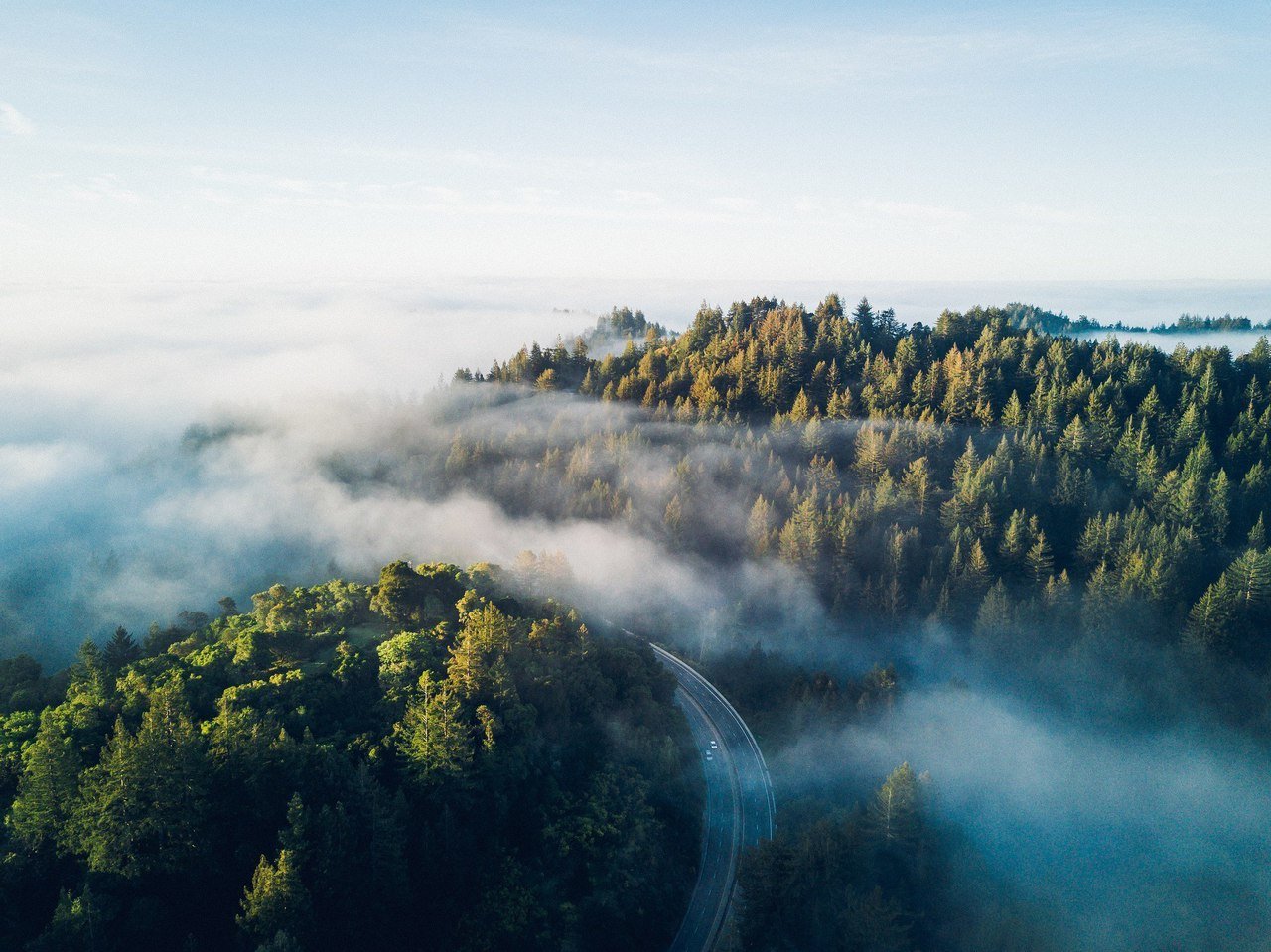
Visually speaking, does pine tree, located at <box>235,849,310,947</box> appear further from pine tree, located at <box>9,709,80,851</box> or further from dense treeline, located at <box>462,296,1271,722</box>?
dense treeline, located at <box>462,296,1271,722</box>

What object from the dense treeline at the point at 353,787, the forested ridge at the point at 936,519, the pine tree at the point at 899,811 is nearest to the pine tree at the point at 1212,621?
the forested ridge at the point at 936,519

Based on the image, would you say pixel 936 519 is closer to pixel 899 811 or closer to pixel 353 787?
pixel 899 811

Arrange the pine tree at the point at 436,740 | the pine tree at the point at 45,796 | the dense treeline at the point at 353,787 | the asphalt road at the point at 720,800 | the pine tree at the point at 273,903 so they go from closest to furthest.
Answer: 1. the pine tree at the point at 273,903
2. the dense treeline at the point at 353,787
3. the pine tree at the point at 45,796
4. the pine tree at the point at 436,740
5. the asphalt road at the point at 720,800

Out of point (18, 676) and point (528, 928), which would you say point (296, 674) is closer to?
point (528, 928)

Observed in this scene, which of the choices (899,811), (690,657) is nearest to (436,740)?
(899,811)

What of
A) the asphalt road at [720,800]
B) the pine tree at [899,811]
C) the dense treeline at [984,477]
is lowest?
the asphalt road at [720,800]

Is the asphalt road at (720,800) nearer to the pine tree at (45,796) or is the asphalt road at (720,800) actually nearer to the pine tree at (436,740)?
the pine tree at (436,740)
